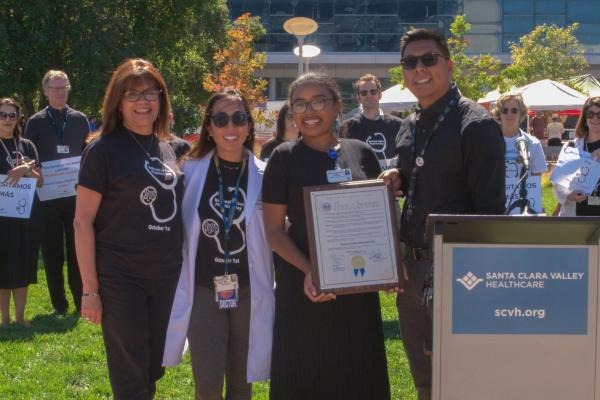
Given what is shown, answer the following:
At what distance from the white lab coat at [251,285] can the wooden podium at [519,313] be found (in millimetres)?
1635

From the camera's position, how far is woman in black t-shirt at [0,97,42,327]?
783cm

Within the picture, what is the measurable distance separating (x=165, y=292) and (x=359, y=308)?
105 centimetres

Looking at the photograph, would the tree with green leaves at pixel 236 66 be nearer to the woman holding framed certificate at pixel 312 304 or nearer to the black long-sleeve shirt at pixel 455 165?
the woman holding framed certificate at pixel 312 304

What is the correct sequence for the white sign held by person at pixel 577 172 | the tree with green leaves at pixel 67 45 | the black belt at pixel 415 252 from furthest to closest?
the tree with green leaves at pixel 67 45
the white sign held by person at pixel 577 172
the black belt at pixel 415 252

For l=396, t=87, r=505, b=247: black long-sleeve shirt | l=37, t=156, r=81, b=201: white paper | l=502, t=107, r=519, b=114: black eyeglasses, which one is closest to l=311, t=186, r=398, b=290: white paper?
l=396, t=87, r=505, b=247: black long-sleeve shirt

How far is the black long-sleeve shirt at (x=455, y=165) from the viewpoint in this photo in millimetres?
3711

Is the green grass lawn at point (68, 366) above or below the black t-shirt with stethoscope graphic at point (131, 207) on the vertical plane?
below

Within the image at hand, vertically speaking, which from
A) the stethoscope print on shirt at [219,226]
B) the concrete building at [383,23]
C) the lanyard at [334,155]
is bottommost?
the stethoscope print on shirt at [219,226]

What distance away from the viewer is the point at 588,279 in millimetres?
2863

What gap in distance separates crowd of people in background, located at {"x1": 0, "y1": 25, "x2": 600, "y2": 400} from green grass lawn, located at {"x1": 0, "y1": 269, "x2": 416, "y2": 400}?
1735 millimetres

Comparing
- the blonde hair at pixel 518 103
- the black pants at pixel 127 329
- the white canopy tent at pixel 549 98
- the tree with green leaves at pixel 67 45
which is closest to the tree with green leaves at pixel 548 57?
the white canopy tent at pixel 549 98

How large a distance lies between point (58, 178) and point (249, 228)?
454 centimetres

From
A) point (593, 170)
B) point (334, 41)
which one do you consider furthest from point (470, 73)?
point (334, 41)

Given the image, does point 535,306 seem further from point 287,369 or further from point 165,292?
point 165,292
